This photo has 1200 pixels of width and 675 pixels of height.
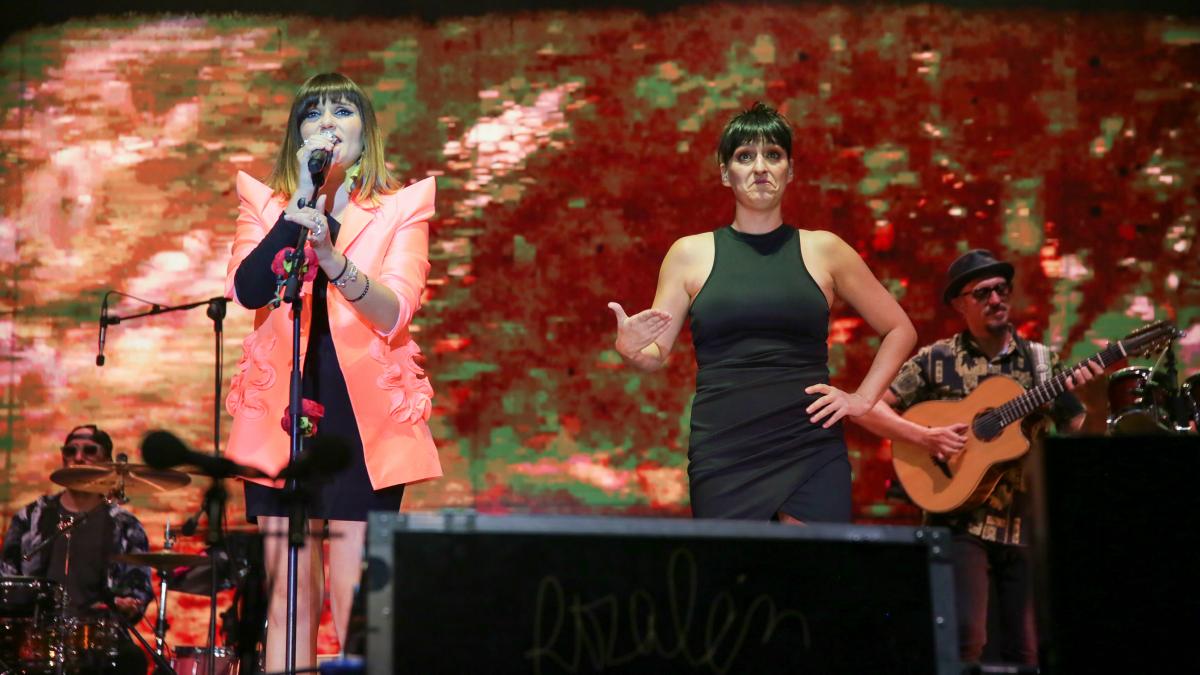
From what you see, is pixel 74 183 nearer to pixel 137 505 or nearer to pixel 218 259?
pixel 218 259

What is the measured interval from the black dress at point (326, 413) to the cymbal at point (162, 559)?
2334 millimetres

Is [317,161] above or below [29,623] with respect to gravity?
above

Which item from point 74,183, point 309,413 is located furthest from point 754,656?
point 74,183

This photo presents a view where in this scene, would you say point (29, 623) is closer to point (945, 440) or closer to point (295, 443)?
point (295, 443)

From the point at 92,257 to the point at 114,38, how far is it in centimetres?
115

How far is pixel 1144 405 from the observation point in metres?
5.68

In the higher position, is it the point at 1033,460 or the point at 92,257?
the point at 92,257

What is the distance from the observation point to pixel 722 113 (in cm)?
640

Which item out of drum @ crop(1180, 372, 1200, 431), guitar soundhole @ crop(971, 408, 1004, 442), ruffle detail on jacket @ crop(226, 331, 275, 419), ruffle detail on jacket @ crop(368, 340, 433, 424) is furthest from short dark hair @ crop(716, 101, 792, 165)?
drum @ crop(1180, 372, 1200, 431)

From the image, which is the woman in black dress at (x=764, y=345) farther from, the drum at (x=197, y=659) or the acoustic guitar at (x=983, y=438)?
the drum at (x=197, y=659)

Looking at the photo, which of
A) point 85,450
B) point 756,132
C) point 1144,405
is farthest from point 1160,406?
point 85,450

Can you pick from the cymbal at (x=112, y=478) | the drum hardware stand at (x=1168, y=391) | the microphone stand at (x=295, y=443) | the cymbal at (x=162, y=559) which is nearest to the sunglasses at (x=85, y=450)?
the cymbal at (x=112, y=478)

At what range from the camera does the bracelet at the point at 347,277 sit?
121 inches

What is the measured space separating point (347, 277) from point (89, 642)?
10.7 feet
